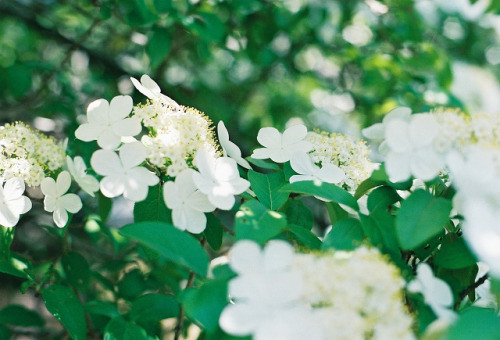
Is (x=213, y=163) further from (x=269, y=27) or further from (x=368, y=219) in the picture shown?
(x=269, y=27)

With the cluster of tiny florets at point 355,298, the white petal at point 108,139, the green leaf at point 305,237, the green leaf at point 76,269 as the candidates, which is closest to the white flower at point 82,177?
the white petal at point 108,139

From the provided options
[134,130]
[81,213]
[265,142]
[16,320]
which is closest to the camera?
[134,130]

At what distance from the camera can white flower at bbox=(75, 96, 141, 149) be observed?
97 cm

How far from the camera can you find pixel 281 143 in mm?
1115

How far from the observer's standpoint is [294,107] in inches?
131

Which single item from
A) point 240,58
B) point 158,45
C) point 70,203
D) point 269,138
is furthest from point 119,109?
point 240,58

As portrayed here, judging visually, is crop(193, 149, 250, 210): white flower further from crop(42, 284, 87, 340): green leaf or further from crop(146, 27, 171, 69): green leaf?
crop(146, 27, 171, 69): green leaf

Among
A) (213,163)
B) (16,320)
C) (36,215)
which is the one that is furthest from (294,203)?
(36,215)

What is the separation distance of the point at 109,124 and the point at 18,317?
0.89 m

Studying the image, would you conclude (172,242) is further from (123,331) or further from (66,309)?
(66,309)

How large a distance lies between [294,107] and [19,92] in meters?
1.89

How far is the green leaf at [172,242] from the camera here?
0.72 meters

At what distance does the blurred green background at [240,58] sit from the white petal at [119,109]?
657 mm

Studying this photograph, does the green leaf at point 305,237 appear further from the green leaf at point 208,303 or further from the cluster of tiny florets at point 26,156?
the cluster of tiny florets at point 26,156
